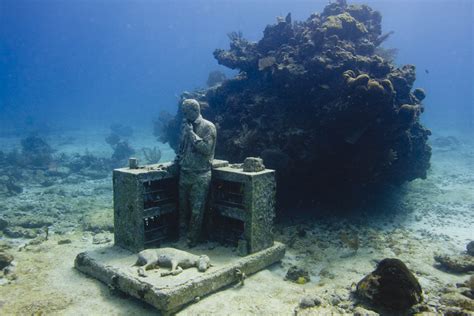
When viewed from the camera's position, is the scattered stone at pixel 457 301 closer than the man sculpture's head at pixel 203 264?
Yes

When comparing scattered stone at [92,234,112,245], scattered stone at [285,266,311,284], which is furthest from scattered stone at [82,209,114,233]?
scattered stone at [285,266,311,284]

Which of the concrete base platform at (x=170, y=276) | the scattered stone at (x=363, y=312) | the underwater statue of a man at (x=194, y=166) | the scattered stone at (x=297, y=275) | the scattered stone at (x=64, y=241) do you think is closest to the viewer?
the scattered stone at (x=363, y=312)

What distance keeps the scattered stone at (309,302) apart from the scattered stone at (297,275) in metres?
1.25

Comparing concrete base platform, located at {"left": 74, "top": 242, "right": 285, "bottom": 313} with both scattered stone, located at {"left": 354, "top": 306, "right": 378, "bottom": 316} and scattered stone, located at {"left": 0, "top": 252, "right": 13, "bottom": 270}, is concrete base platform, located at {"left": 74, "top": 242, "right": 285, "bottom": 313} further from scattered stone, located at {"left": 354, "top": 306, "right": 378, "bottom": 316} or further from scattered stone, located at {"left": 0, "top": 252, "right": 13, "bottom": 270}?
scattered stone, located at {"left": 354, "top": 306, "right": 378, "bottom": 316}

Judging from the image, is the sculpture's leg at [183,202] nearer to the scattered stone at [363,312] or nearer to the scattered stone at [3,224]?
the scattered stone at [363,312]

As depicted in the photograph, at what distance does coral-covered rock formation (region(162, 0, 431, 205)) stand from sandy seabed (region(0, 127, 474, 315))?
155 centimetres

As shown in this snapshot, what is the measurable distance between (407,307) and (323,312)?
147cm

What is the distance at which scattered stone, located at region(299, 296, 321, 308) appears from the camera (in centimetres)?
621

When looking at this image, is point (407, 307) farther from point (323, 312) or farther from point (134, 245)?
point (134, 245)

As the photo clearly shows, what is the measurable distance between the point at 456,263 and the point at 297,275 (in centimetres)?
413

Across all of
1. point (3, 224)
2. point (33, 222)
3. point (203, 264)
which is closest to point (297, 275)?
point (203, 264)

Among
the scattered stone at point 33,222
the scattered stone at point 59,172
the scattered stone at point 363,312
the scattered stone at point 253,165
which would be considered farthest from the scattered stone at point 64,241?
the scattered stone at point 59,172

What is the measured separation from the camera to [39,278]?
24.3 feet

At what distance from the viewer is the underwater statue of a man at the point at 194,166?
7992 millimetres
